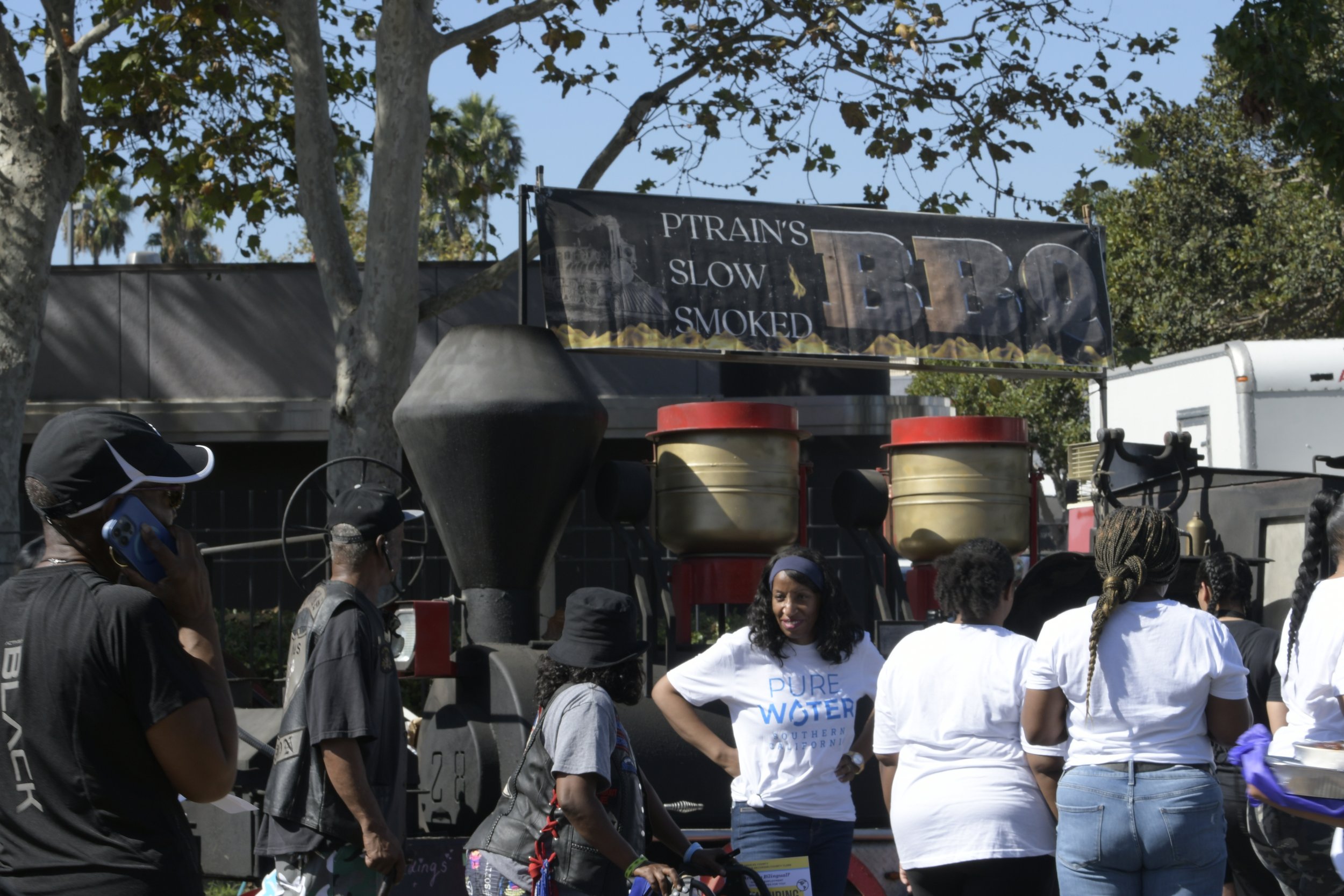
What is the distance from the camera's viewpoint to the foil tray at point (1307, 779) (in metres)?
2.85

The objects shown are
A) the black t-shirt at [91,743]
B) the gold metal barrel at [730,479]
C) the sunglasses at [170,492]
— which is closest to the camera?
the black t-shirt at [91,743]

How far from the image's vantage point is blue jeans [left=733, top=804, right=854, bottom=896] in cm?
393

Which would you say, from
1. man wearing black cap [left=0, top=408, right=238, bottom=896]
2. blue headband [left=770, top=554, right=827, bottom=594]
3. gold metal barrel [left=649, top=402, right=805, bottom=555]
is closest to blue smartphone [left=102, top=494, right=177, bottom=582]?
man wearing black cap [left=0, top=408, right=238, bottom=896]

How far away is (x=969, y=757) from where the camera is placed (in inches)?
141

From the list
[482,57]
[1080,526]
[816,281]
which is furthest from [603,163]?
[1080,526]

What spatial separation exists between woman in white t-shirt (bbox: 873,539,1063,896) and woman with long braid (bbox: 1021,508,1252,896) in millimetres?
126

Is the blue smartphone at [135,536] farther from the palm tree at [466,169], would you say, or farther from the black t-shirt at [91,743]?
the palm tree at [466,169]

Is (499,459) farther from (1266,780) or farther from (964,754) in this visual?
(1266,780)

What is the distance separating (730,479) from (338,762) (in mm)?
2428

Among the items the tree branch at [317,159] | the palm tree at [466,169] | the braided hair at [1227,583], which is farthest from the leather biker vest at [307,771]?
the palm tree at [466,169]

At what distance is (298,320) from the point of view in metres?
14.4

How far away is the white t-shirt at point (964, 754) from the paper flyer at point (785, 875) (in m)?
0.28

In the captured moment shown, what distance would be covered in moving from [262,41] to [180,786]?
934cm

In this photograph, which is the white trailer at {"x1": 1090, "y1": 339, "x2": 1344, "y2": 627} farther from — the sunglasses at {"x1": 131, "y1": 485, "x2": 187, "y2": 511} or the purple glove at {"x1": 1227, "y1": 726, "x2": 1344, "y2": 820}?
the sunglasses at {"x1": 131, "y1": 485, "x2": 187, "y2": 511}
